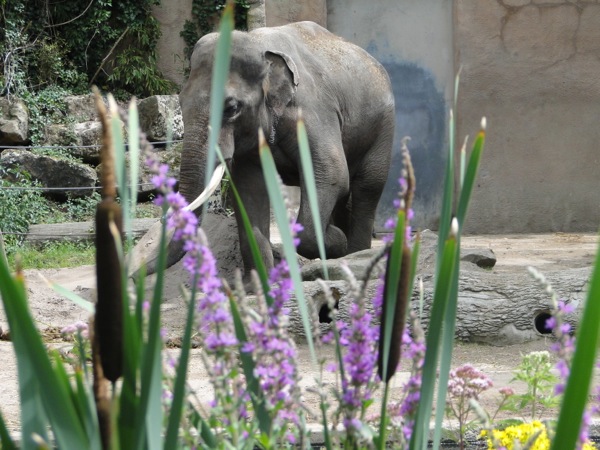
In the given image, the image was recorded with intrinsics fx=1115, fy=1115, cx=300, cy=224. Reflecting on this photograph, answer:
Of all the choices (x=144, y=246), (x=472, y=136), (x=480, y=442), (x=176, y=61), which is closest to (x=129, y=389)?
(x=480, y=442)

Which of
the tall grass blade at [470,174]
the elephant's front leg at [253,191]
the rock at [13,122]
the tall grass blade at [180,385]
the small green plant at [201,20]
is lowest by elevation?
the rock at [13,122]

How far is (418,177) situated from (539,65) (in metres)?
1.84

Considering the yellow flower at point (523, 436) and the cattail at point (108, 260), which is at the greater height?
the cattail at point (108, 260)

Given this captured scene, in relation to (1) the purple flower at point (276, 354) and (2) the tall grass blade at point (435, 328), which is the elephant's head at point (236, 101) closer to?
(1) the purple flower at point (276, 354)

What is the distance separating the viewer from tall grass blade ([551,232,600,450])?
3.75ft

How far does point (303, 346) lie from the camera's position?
19.0 ft

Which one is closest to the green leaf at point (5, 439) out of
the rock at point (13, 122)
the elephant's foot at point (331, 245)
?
the elephant's foot at point (331, 245)

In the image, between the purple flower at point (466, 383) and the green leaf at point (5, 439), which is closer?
the green leaf at point (5, 439)

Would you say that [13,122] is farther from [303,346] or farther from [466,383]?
[466,383]

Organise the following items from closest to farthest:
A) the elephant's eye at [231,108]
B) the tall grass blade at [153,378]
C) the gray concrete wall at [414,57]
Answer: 1. the tall grass blade at [153,378]
2. the elephant's eye at [231,108]
3. the gray concrete wall at [414,57]

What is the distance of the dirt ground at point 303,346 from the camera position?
4801 mm

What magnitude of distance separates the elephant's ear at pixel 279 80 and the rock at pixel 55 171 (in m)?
5.71

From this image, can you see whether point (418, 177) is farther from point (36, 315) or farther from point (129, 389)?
point (129, 389)

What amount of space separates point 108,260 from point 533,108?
1141cm
